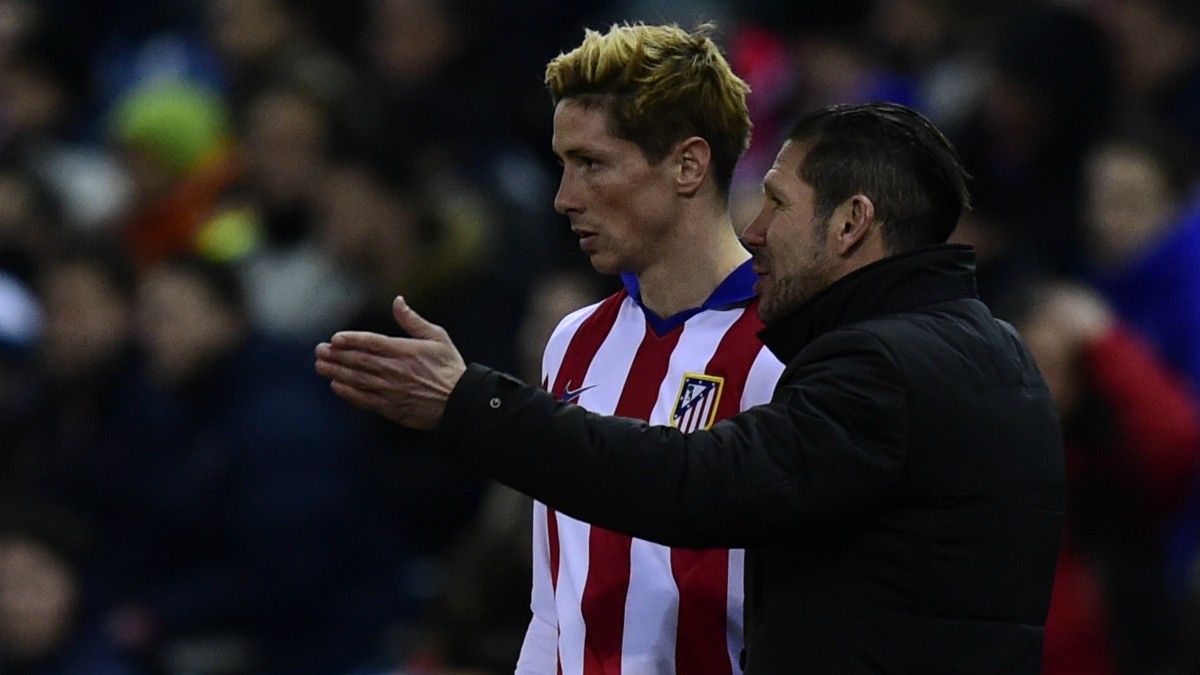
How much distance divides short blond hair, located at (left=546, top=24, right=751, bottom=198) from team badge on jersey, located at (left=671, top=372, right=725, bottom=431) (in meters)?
0.40

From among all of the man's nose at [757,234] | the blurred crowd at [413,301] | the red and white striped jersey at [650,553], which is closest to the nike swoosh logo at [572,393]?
the red and white striped jersey at [650,553]

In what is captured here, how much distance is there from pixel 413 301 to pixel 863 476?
4316 millimetres

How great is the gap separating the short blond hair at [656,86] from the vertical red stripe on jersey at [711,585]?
369mm

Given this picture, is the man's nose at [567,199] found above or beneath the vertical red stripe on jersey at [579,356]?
above

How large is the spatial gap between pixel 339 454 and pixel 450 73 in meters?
2.22

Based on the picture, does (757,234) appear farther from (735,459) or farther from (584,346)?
(584,346)

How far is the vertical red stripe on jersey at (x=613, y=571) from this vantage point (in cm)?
377

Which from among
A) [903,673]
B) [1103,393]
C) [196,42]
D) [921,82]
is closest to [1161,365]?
[1103,393]

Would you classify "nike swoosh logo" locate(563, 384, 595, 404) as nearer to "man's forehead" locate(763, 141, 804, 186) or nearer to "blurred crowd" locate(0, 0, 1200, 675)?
"man's forehead" locate(763, 141, 804, 186)

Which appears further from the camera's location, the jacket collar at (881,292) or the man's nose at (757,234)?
the man's nose at (757,234)

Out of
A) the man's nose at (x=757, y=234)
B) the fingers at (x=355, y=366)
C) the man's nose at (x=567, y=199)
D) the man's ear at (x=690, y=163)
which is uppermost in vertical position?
the man's ear at (x=690, y=163)

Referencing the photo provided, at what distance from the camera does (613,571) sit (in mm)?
3783

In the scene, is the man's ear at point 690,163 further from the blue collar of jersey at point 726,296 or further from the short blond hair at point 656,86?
the blue collar of jersey at point 726,296

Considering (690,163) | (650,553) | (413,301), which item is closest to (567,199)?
(690,163)
